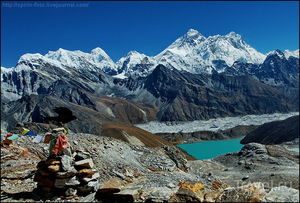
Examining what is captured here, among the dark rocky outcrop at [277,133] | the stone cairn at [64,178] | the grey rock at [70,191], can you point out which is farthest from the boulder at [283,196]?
the dark rocky outcrop at [277,133]

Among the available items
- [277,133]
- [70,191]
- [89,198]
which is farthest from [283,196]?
[277,133]

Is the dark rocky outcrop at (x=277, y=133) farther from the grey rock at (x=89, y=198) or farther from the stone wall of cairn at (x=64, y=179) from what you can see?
the grey rock at (x=89, y=198)

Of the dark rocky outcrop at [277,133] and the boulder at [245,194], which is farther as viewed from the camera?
the dark rocky outcrop at [277,133]

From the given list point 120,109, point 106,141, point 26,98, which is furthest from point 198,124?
point 106,141

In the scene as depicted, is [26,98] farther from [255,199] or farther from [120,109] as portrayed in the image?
[255,199]

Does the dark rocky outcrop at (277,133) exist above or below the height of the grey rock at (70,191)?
above

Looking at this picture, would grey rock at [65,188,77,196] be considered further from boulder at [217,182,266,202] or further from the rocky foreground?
boulder at [217,182,266,202]

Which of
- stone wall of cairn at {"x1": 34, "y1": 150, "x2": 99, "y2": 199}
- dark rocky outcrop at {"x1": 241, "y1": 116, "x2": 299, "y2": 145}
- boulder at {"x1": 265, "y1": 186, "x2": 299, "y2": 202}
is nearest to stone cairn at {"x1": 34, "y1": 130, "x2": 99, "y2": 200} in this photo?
stone wall of cairn at {"x1": 34, "y1": 150, "x2": 99, "y2": 199}
